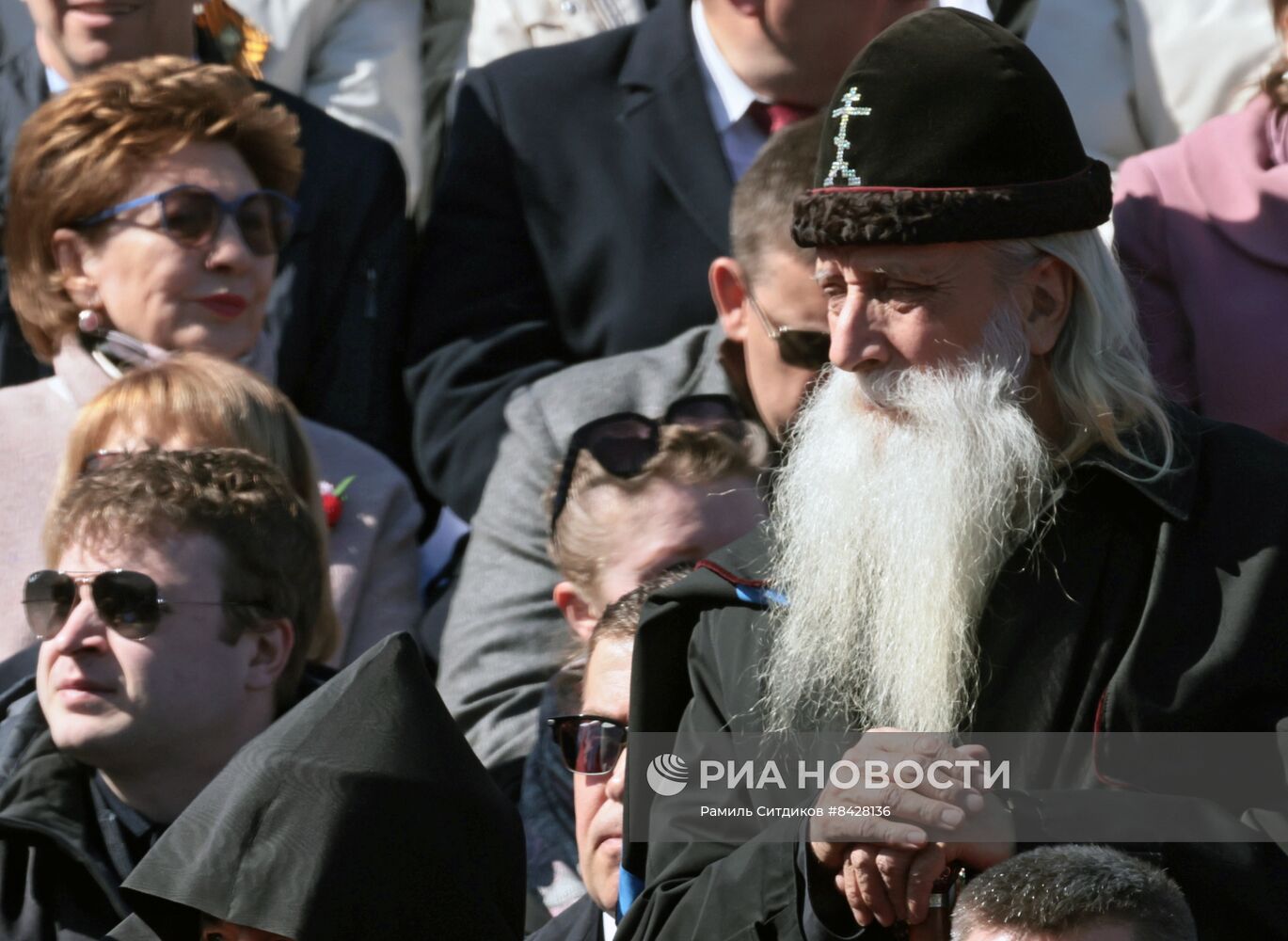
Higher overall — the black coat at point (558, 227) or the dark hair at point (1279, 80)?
→ the dark hair at point (1279, 80)

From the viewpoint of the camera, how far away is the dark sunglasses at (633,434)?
4586 millimetres

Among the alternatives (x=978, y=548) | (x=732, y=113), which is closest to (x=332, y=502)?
(x=732, y=113)

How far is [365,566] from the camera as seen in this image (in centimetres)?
509

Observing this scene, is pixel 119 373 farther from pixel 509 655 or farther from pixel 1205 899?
A: pixel 1205 899

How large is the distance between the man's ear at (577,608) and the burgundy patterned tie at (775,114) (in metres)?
1.28

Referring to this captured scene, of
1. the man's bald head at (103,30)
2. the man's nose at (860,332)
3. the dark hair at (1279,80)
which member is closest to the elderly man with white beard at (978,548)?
the man's nose at (860,332)

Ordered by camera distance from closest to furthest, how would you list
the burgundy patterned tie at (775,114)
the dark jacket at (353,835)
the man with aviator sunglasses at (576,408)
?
the dark jacket at (353,835) → the man with aviator sunglasses at (576,408) → the burgundy patterned tie at (775,114)

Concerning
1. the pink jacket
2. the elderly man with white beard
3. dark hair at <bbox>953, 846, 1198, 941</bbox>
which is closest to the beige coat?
the elderly man with white beard

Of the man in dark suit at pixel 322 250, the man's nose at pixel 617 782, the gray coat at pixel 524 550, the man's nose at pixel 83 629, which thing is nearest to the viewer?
the man's nose at pixel 617 782

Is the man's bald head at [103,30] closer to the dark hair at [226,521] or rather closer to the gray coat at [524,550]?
the gray coat at [524,550]

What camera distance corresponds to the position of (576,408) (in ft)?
16.1

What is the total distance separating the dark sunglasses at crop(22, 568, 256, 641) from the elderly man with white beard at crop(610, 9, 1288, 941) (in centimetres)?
113

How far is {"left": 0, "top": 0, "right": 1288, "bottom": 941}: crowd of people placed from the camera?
10.4 feet

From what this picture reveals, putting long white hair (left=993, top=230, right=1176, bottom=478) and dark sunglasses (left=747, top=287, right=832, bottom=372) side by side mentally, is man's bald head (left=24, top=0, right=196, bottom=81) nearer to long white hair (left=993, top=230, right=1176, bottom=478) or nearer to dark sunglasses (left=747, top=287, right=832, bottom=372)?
dark sunglasses (left=747, top=287, right=832, bottom=372)
